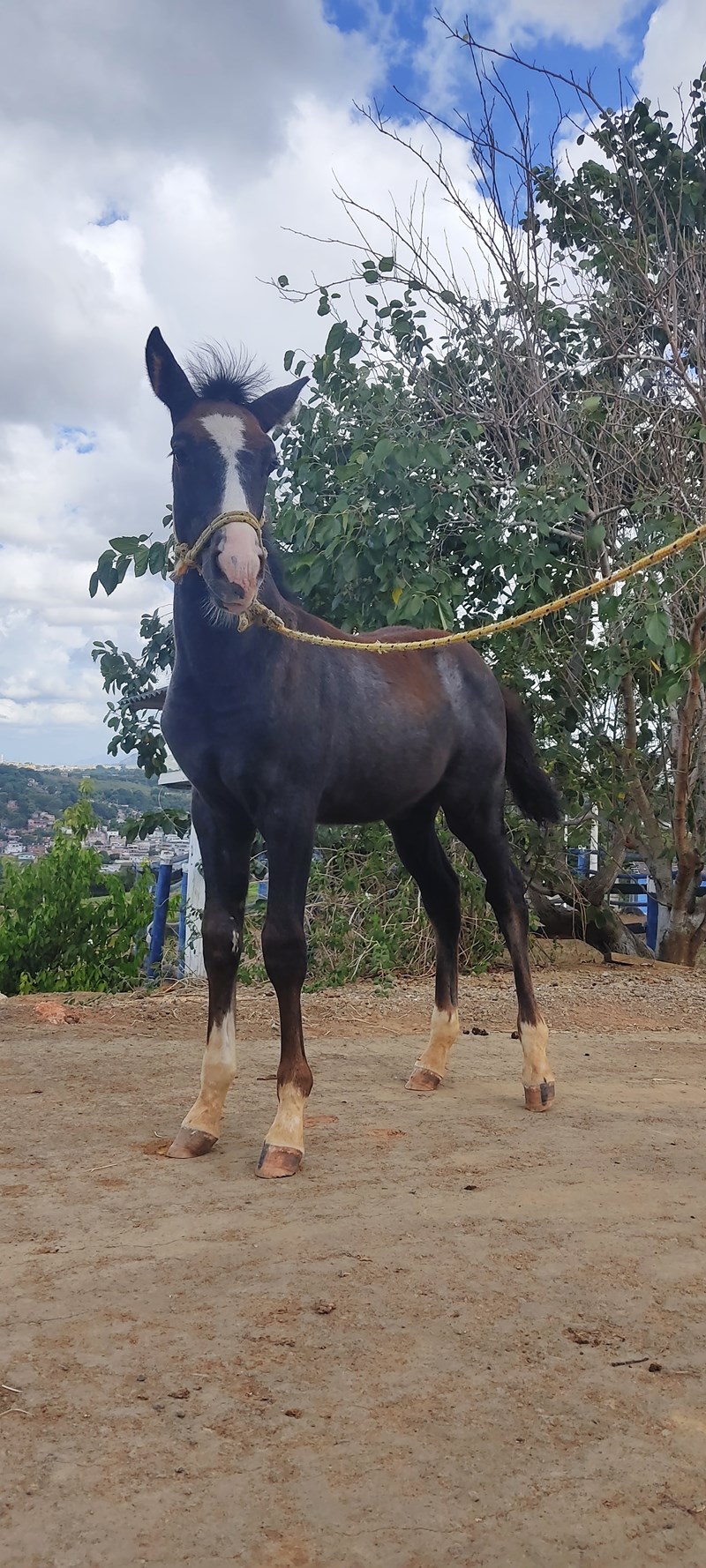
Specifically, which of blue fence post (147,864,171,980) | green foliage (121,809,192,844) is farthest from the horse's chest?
blue fence post (147,864,171,980)

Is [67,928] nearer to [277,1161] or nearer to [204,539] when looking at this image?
[277,1161]

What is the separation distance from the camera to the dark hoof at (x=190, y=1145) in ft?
11.4

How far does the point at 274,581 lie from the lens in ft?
12.6

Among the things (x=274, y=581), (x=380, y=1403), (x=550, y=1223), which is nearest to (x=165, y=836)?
(x=274, y=581)

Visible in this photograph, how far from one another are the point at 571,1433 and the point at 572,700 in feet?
22.1

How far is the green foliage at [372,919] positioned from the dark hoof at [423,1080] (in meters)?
2.76

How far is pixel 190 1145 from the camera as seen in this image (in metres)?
3.50

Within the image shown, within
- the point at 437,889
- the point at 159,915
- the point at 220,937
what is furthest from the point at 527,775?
the point at 159,915

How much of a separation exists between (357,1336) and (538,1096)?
211cm

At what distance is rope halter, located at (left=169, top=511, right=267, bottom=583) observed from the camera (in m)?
3.28

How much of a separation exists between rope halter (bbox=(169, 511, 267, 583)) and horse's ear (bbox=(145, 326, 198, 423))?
0.48 m

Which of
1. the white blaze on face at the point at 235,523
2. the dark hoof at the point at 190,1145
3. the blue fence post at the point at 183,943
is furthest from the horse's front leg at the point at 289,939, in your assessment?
the blue fence post at the point at 183,943

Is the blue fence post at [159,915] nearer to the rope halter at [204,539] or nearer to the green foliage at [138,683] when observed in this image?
the green foliage at [138,683]

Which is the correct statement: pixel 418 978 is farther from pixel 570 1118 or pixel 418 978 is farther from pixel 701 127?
pixel 701 127
